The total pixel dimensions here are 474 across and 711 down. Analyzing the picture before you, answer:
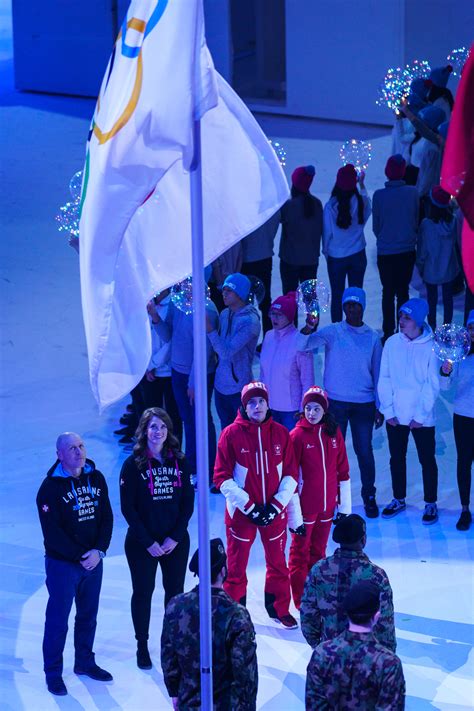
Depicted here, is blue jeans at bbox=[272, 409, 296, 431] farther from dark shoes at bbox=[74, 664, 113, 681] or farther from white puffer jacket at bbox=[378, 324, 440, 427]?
dark shoes at bbox=[74, 664, 113, 681]

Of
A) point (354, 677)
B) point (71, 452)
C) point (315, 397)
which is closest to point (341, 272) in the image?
point (315, 397)

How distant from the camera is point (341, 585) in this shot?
6254 millimetres

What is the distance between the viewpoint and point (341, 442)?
27.1 feet

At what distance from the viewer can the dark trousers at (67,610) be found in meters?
7.23

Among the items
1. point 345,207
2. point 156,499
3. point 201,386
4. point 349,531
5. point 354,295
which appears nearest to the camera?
point 201,386

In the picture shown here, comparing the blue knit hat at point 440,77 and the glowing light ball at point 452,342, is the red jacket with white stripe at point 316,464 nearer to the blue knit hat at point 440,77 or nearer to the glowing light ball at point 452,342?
the glowing light ball at point 452,342

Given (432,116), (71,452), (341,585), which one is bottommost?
(341,585)

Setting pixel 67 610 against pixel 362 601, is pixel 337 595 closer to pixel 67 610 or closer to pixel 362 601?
pixel 362 601

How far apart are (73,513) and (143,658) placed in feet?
3.47

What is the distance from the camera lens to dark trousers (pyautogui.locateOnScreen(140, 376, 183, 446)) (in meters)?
10.7

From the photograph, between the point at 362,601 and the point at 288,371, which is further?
the point at 288,371

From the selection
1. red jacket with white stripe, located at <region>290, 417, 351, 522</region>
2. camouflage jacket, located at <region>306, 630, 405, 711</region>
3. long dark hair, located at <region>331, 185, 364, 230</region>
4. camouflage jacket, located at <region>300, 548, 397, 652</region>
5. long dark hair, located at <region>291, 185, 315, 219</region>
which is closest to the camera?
camouflage jacket, located at <region>306, 630, 405, 711</region>

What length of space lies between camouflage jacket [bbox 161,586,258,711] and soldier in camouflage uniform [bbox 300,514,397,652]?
87 centimetres

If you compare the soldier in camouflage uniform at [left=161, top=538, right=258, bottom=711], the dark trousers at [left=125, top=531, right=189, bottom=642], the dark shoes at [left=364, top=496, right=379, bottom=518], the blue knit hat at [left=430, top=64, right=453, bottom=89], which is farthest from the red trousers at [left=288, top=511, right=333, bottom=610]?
the blue knit hat at [left=430, top=64, right=453, bottom=89]
